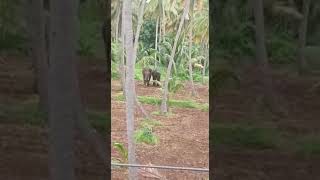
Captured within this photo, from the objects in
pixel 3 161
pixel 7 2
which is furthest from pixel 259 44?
pixel 3 161

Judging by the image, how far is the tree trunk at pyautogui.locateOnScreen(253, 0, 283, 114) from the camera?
1.65 metres

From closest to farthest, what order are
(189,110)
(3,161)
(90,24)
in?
(90,24)
(3,161)
(189,110)

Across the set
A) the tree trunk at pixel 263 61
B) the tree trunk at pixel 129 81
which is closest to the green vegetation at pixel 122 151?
the tree trunk at pixel 129 81

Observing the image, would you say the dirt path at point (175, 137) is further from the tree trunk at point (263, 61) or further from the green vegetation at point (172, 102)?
the tree trunk at point (263, 61)

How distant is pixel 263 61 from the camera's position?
1660mm

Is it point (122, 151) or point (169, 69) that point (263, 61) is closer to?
point (122, 151)

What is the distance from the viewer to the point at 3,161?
6.21ft

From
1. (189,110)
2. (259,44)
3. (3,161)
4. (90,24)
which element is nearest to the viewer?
(259,44)

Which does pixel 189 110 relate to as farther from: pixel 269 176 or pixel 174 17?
pixel 269 176

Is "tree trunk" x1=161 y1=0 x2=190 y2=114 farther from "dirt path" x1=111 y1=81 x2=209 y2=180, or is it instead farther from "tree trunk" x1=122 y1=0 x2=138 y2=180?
"tree trunk" x1=122 y1=0 x2=138 y2=180

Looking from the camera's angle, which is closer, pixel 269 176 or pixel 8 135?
pixel 269 176

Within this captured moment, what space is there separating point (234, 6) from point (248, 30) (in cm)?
9

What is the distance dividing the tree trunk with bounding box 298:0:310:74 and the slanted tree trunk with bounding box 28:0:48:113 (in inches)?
34.3

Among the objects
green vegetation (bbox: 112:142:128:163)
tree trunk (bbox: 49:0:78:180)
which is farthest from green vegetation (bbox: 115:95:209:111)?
tree trunk (bbox: 49:0:78:180)
